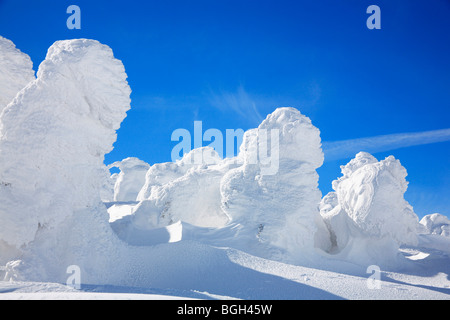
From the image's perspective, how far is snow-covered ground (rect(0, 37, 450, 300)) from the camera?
952 centimetres

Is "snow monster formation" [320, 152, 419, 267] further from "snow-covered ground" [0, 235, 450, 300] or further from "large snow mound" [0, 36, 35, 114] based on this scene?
"large snow mound" [0, 36, 35, 114]

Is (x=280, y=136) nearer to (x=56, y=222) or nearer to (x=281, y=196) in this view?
(x=281, y=196)

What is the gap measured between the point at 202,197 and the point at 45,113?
1306cm

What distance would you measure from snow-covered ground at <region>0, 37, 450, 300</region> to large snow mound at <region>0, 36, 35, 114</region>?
40 millimetres

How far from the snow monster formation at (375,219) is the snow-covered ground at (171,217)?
0.25ft

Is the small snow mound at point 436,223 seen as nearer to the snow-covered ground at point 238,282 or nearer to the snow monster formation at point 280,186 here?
the snow-covered ground at point 238,282

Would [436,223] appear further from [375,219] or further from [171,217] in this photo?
[171,217]

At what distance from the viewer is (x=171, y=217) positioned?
21.6m

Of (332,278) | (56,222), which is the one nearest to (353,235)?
(332,278)

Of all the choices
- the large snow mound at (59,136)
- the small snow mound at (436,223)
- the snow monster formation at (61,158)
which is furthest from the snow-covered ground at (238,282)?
the small snow mound at (436,223)

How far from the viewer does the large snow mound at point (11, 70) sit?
12.7 meters

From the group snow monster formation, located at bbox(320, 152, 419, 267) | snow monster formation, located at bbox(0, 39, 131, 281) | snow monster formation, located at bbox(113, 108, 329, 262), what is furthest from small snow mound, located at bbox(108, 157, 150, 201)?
snow monster formation, located at bbox(0, 39, 131, 281)

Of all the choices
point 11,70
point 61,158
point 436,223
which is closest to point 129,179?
point 11,70

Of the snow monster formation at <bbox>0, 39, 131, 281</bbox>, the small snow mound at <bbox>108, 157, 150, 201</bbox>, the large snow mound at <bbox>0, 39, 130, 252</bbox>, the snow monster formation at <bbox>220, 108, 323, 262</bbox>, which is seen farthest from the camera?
the small snow mound at <bbox>108, 157, 150, 201</bbox>
